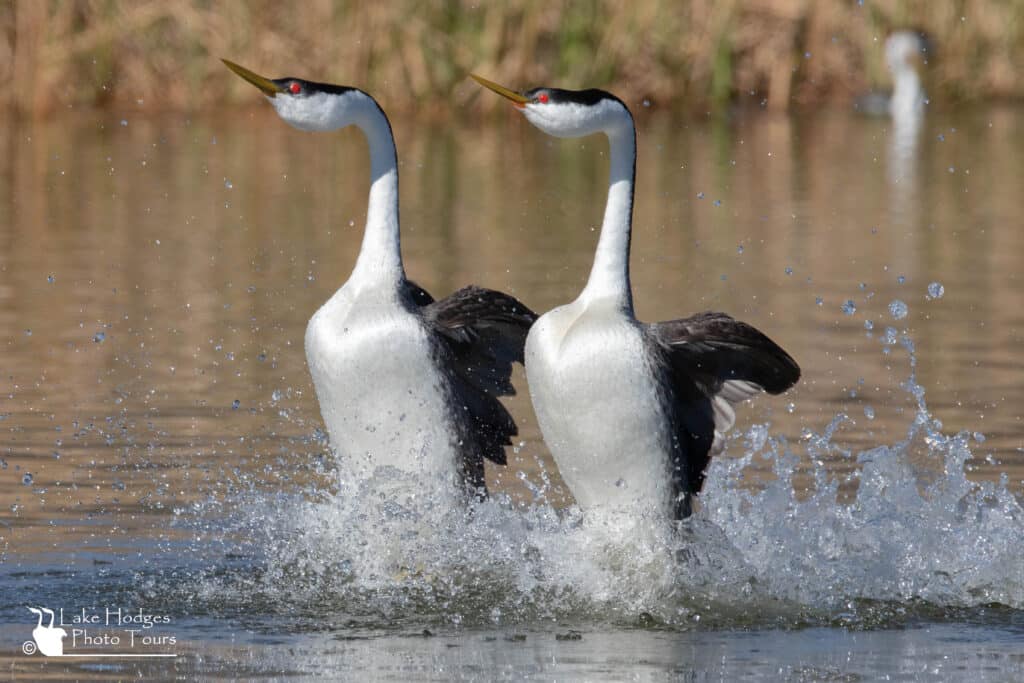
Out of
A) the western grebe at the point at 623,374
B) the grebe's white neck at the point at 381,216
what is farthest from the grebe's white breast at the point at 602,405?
the grebe's white neck at the point at 381,216

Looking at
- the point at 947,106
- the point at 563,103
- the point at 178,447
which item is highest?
the point at 947,106

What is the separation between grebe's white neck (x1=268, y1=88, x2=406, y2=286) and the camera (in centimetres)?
772

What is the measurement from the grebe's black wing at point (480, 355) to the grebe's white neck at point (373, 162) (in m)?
0.24

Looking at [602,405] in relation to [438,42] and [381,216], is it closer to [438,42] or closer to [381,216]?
[381,216]

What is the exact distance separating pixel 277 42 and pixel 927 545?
16.1 meters

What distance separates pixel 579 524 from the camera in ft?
24.2

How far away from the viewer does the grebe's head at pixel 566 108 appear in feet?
23.5

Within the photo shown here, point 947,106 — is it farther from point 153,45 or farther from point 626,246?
point 626,246

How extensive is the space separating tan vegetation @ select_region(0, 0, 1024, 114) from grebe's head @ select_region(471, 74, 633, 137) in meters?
15.6

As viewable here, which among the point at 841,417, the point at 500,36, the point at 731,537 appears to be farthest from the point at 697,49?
the point at 731,537

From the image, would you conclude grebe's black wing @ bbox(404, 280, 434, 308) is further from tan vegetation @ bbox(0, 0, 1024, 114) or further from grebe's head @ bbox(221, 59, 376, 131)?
tan vegetation @ bbox(0, 0, 1024, 114)

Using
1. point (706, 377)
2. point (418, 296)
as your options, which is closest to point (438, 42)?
point (418, 296)

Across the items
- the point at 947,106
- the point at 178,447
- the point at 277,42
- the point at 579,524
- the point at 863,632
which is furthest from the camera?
the point at 947,106

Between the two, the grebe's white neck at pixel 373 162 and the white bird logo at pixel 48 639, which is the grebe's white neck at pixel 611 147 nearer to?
the grebe's white neck at pixel 373 162
